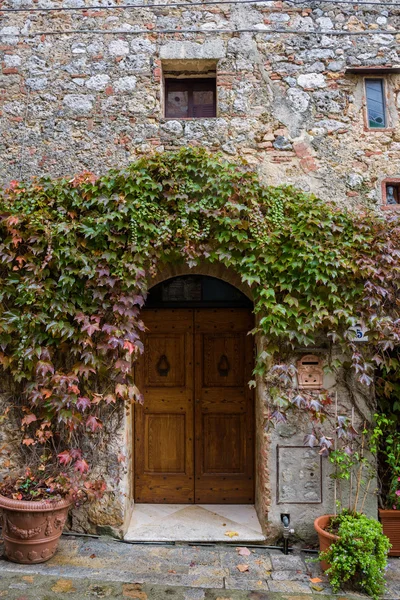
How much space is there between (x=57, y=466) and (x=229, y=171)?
278 centimetres

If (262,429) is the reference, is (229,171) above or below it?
above

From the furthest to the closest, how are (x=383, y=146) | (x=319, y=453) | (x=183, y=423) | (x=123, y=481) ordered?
1. (x=183, y=423)
2. (x=383, y=146)
3. (x=123, y=481)
4. (x=319, y=453)

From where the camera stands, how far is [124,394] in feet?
11.7

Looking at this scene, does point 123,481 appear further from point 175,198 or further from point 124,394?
point 175,198

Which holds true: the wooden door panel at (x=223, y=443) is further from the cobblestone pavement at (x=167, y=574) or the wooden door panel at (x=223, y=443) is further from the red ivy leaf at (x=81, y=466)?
the red ivy leaf at (x=81, y=466)

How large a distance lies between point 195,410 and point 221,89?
3.00 metres

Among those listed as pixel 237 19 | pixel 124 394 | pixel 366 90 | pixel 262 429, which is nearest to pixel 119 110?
pixel 237 19

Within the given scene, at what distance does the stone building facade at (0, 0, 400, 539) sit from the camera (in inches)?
158

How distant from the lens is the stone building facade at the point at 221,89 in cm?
401

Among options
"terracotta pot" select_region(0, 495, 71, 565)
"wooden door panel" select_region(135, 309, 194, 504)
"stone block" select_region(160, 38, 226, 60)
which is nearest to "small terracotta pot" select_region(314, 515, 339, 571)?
"wooden door panel" select_region(135, 309, 194, 504)

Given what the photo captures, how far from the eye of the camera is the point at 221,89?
4.06 meters

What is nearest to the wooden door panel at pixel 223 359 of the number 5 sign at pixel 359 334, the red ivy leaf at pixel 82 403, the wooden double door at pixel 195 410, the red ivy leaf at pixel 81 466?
the wooden double door at pixel 195 410

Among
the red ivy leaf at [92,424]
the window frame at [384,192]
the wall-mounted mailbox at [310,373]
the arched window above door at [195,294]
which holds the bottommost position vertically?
the red ivy leaf at [92,424]

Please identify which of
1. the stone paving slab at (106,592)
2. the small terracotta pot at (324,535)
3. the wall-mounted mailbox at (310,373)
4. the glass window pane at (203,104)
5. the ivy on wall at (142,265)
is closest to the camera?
the stone paving slab at (106,592)
